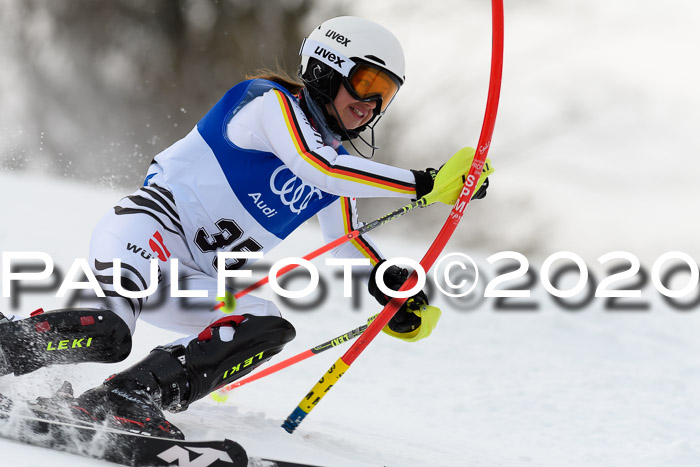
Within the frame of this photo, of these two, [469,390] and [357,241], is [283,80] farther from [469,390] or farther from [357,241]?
[469,390]

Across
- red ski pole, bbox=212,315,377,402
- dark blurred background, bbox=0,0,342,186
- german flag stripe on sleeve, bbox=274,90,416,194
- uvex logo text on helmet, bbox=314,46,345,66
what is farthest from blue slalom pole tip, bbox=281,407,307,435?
dark blurred background, bbox=0,0,342,186

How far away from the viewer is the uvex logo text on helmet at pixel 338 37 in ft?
10.0

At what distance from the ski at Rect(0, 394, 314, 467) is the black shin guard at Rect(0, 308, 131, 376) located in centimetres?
20

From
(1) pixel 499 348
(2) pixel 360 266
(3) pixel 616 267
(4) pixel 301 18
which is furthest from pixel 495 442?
(4) pixel 301 18

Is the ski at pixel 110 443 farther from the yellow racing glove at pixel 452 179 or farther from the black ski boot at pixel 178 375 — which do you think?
the yellow racing glove at pixel 452 179

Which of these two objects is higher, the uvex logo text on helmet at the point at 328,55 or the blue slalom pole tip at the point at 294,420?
the uvex logo text on helmet at the point at 328,55

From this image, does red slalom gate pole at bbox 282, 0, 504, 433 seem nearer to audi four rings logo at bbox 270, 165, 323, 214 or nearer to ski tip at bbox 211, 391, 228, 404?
audi four rings logo at bbox 270, 165, 323, 214

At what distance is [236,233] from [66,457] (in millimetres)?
1084

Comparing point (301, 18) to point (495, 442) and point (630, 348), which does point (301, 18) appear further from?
point (495, 442)

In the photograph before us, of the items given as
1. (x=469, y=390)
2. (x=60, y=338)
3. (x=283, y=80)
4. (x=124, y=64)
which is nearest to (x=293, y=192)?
(x=283, y=80)

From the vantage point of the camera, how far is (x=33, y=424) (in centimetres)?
240

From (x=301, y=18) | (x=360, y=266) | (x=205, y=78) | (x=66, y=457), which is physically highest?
(x=301, y=18)

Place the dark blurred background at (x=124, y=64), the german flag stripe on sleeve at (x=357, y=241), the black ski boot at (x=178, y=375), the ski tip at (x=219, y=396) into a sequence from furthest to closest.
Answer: the dark blurred background at (x=124, y=64) < the ski tip at (x=219, y=396) < the german flag stripe on sleeve at (x=357, y=241) < the black ski boot at (x=178, y=375)

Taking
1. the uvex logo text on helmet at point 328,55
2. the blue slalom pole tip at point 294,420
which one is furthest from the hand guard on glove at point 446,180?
the blue slalom pole tip at point 294,420
